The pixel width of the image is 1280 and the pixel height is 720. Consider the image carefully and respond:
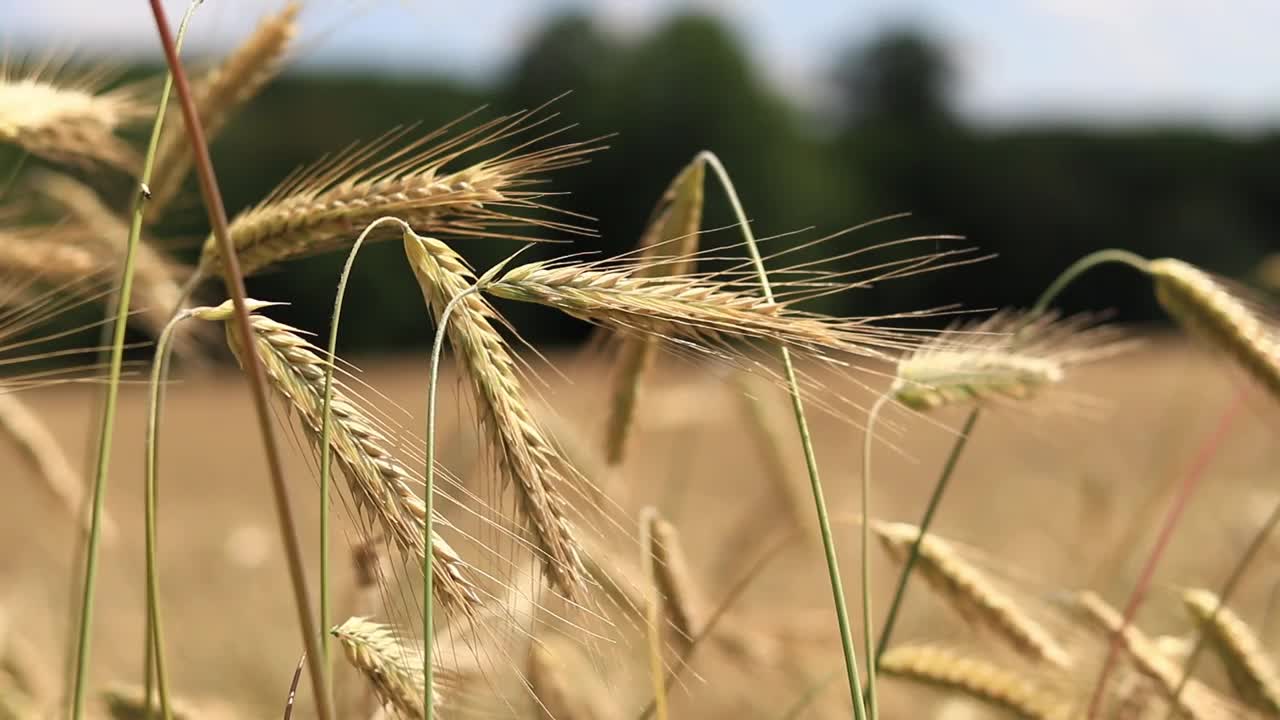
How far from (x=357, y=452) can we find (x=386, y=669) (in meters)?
0.19

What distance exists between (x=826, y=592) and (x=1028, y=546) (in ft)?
2.59

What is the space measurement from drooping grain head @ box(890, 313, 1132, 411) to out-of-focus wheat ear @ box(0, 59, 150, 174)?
868 mm

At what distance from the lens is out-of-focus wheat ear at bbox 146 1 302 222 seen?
1.36 meters

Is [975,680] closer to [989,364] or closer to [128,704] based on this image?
[989,364]

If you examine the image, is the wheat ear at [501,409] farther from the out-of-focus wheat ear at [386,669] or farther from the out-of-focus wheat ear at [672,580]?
the out-of-focus wheat ear at [672,580]

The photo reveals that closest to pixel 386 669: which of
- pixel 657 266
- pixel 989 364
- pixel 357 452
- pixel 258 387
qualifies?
pixel 357 452

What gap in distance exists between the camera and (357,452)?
84 cm

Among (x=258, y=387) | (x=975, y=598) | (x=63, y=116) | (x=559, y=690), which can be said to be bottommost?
(x=559, y=690)

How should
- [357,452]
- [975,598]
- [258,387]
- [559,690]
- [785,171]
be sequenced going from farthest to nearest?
[785,171]
[559,690]
[975,598]
[357,452]
[258,387]

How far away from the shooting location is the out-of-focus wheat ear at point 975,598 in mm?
1264

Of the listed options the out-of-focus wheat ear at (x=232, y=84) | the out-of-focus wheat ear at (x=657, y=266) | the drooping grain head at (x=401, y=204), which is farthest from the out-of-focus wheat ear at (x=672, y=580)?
the out-of-focus wheat ear at (x=232, y=84)

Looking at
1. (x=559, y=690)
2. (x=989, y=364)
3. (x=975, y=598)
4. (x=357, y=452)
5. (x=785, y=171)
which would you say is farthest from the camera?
(x=785, y=171)

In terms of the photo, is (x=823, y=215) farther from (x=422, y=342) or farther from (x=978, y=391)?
(x=978, y=391)

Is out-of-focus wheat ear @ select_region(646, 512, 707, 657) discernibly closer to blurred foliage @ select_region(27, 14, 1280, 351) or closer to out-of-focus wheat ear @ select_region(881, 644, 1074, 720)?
out-of-focus wheat ear @ select_region(881, 644, 1074, 720)
